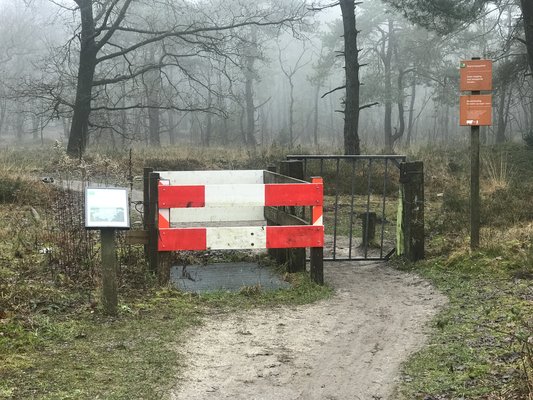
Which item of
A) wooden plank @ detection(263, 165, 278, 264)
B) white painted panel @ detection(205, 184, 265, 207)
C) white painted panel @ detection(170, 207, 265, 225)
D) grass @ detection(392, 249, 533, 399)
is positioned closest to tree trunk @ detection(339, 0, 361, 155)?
wooden plank @ detection(263, 165, 278, 264)

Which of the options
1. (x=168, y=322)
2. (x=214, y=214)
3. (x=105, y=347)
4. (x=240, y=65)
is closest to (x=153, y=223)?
(x=168, y=322)

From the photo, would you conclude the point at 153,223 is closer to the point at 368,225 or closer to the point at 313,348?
the point at 313,348

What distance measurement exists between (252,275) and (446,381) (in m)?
3.71

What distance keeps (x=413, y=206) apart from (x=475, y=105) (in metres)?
1.52

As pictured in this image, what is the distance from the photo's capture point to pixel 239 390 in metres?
3.98

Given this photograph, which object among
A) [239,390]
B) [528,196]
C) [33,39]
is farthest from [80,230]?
[33,39]

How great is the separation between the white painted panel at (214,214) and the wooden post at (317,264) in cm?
206

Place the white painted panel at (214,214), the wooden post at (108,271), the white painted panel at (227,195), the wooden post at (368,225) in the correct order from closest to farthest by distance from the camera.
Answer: the wooden post at (108,271) → the white painted panel at (227,195) → the white painted panel at (214,214) → the wooden post at (368,225)

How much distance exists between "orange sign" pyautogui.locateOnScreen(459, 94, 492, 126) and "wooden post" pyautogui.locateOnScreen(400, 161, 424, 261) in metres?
0.83

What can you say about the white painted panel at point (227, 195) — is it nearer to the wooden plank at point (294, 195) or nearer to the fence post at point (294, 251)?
the wooden plank at point (294, 195)

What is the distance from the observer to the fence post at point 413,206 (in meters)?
8.16

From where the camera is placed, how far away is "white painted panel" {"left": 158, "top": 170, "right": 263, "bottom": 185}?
27.5 ft

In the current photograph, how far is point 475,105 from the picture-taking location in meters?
7.86

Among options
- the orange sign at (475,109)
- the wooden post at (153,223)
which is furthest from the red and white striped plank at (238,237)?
the orange sign at (475,109)
